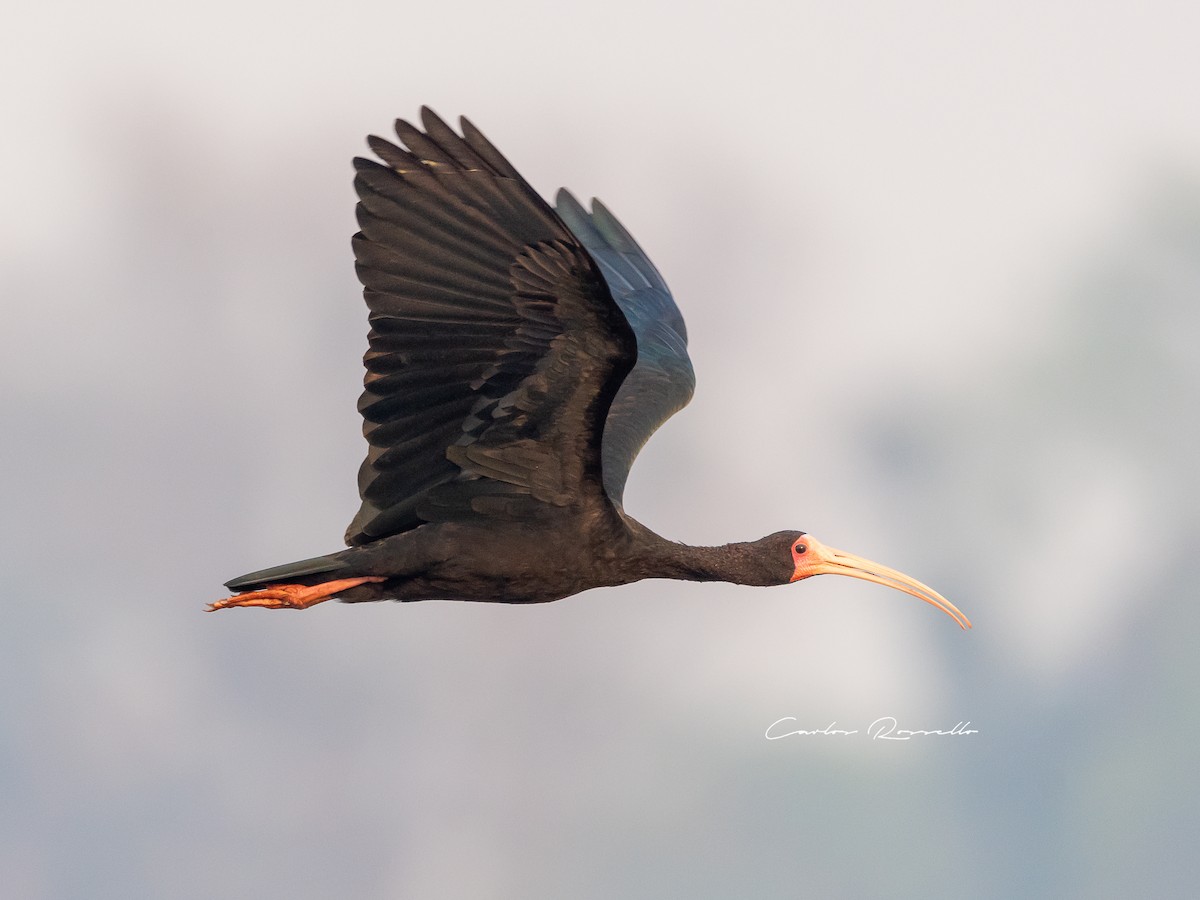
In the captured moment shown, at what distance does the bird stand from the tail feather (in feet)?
0.05

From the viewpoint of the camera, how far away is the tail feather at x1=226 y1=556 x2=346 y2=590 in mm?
11594

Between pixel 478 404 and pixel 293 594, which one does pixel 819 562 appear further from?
pixel 293 594

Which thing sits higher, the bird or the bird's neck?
the bird

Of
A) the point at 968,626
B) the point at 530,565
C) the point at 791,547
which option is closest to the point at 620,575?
the point at 530,565

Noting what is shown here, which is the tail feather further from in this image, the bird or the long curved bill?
the long curved bill

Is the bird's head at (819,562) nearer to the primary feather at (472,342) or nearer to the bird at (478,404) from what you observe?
the bird at (478,404)

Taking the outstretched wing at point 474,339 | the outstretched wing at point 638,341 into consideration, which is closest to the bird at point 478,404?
the outstretched wing at point 474,339

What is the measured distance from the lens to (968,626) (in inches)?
484

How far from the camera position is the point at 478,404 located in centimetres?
1097

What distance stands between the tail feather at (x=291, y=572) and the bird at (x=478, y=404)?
0.05 feet

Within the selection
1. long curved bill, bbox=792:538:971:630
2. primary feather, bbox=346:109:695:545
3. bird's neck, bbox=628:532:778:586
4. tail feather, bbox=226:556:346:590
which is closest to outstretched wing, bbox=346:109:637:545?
primary feather, bbox=346:109:695:545

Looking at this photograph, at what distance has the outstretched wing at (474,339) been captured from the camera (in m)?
10.3

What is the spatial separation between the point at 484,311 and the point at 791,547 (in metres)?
3.36

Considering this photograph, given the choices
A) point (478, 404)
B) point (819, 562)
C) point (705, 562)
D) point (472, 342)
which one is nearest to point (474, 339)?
point (472, 342)
